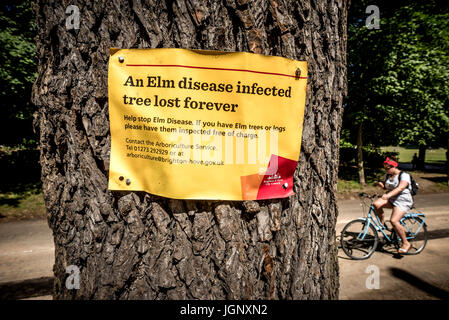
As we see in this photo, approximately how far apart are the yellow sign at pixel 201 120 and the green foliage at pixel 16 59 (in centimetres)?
827

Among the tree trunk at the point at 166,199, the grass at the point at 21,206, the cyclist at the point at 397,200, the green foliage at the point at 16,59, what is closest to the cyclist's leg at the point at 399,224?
the cyclist at the point at 397,200

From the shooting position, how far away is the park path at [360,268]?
11.6 ft

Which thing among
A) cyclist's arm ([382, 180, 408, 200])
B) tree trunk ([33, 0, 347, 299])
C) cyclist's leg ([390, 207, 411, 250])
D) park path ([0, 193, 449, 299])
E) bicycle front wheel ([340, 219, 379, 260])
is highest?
tree trunk ([33, 0, 347, 299])

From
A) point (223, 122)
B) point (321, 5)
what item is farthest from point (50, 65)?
point (321, 5)

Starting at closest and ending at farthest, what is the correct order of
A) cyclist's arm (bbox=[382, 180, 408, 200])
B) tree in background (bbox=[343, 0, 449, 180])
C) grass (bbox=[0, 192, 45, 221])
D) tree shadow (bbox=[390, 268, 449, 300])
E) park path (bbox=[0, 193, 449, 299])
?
tree shadow (bbox=[390, 268, 449, 300])
park path (bbox=[0, 193, 449, 299])
cyclist's arm (bbox=[382, 180, 408, 200])
grass (bbox=[0, 192, 45, 221])
tree in background (bbox=[343, 0, 449, 180])

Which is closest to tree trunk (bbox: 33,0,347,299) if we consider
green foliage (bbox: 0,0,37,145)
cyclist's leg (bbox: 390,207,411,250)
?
cyclist's leg (bbox: 390,207,411,250)

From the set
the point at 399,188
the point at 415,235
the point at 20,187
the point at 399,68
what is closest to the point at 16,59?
the point at 20,187

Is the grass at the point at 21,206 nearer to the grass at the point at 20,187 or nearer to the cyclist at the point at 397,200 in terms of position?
the grass at the point at 20,187

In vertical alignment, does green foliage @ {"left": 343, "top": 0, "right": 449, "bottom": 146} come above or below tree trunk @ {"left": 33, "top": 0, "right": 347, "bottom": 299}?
above

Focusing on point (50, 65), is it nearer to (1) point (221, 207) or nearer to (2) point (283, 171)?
(1) point (221, 207)

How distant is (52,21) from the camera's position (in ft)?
3.65

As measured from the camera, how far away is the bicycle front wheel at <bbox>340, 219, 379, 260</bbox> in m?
4.56

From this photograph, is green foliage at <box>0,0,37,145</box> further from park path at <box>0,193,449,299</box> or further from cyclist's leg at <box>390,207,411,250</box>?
cyclist's leg at <box>390,207,411,250</box>

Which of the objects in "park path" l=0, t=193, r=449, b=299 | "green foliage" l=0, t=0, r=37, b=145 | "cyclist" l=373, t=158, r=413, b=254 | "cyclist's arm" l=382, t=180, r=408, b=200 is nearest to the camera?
"park path" l=0, t=193, r=449, b=299
